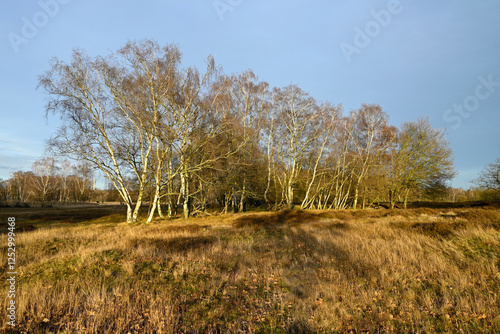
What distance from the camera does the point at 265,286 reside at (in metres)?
5.36

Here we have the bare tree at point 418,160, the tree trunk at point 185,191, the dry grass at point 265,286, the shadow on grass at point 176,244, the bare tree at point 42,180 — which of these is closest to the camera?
the dry grass at point 265,286

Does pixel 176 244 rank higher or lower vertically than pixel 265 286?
higher

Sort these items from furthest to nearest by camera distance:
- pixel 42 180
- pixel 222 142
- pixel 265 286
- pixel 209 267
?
pixel 42 180 < pixel 222 142 < pixel 209 267 < pixel 265 286

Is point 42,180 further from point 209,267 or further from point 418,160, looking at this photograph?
point 418,160

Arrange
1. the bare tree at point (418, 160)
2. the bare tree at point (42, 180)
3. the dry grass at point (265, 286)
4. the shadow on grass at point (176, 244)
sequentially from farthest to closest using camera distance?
1. the bare tree at point (42, 180)
2. the bare tree at point (418, 160)
3. the shadow on grass at point (176, 244)
4. the dry grass at point (265, 286)

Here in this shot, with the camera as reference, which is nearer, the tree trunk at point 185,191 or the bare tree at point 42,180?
the tree trunk at point 185,191

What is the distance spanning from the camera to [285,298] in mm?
4672

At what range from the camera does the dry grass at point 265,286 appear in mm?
3664

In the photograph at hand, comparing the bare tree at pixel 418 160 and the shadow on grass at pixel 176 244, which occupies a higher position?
the bare tree at pixel 418 160

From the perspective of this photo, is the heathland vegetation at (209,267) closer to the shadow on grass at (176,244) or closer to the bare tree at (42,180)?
the shadow on grass at (176,244)

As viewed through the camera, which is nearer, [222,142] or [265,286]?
[265,286]

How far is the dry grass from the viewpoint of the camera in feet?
12.0

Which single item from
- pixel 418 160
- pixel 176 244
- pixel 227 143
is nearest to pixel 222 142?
pixel 227 143

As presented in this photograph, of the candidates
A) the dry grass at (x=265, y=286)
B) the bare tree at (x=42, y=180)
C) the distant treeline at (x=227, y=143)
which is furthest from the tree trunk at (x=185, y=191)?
the bare tree at (x=42, y=180)
